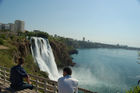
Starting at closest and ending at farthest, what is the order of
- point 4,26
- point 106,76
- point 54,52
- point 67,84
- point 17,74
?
point 67,84
point 17,74
point 106,76
point 54,52
point 4,26

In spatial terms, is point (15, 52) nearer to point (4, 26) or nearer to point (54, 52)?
point (54, 52)

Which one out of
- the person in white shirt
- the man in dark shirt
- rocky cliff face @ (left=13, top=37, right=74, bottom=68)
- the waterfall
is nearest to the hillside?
rocky cliff face @ (left=13, top=37, right=74, bottom=68)

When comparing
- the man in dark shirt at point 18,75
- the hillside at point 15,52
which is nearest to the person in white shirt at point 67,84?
the man in dark shirt at point 18,75

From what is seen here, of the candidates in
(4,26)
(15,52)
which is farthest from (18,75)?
(4,26)

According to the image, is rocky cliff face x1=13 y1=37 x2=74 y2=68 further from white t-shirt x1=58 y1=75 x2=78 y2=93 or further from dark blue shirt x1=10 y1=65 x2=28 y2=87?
white t-shirt x1=58 y1=75 x2=78 y2=93

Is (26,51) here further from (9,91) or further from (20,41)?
(9,91)

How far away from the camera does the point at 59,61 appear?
54531 mm

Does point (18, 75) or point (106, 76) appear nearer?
point (18, 75)

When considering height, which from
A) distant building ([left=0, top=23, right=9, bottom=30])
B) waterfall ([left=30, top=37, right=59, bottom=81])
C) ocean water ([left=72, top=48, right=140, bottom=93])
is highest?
distant building ([left=0, top=23, right=9, bottom=30])

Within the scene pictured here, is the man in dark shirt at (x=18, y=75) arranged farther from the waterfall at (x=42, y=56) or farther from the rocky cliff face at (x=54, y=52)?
the waterfall at (x=42, y=56)

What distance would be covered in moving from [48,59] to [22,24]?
95.5m

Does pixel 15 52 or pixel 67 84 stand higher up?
pixel 67 84

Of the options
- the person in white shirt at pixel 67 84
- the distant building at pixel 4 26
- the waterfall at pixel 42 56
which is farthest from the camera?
the distant building at pixel 4 26

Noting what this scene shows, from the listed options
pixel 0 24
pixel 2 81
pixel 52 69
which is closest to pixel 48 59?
pixel 52 69
